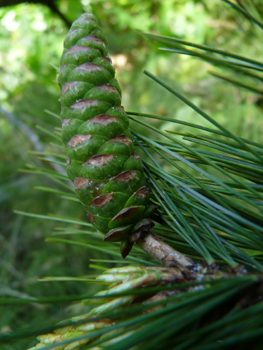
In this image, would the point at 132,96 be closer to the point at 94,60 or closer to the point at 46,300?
the point at 94,60

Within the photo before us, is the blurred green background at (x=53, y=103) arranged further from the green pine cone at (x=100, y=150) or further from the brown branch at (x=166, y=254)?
the brown branch at (x=166, y=254)

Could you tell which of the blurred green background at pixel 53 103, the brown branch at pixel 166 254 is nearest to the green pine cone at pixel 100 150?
the brown branch at pixel 166 254

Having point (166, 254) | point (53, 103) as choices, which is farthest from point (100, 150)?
point (53, 103)

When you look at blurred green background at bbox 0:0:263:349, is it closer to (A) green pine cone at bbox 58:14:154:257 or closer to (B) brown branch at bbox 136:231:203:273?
(A) green pine cone at bbox 58:14:154:257

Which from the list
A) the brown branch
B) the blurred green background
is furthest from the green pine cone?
the blurred green background

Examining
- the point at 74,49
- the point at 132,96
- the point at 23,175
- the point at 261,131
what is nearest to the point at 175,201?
the point at 74,49

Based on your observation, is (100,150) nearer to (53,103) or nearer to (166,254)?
(166,254)
